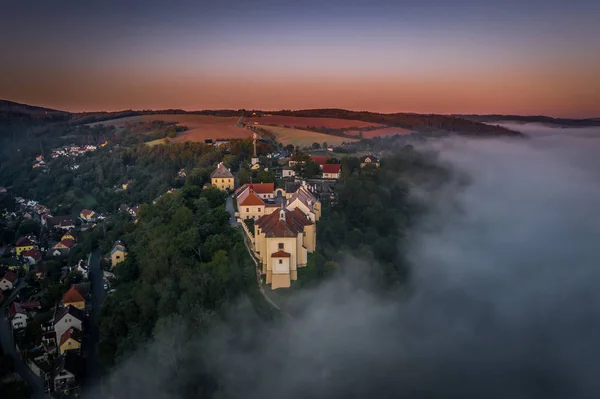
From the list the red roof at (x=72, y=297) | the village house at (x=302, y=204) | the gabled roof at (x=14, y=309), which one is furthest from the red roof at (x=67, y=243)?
the village house at (x=302, y=204)

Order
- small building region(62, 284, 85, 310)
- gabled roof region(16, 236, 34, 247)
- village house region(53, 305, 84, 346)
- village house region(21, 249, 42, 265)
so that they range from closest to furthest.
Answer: village house region(53, 305, 84, 346), small building region(62, 284, 85, 310), village house region(21, 249, 42, 265), gabled roof region(16, 236, 34, 247)

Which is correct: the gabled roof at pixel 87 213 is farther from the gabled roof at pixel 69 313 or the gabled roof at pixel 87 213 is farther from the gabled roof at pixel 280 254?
the gabled roof at pixel 280 254

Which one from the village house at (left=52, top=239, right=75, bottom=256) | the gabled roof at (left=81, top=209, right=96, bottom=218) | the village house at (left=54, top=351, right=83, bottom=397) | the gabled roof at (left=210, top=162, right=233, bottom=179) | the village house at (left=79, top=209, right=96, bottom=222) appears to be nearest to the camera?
the village house at (left=54, top=351, right=83, bottom=397)

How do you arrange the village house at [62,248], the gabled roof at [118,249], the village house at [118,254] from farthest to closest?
the village house at [62,248], the gabled roof at [118,249], the village house at [118,254]

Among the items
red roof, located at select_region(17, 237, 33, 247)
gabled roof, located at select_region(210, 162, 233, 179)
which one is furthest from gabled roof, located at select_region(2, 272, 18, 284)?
gabled roof, located at select_region(210, 162, 233, 179)

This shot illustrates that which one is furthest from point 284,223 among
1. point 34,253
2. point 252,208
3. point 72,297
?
point 34,253

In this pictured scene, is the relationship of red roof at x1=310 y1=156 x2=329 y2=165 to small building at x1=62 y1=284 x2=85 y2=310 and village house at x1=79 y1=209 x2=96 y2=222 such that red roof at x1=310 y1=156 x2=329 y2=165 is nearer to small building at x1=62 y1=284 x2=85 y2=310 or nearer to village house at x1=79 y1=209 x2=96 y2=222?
small building at x1=62 y1=284 x2=85 y2=310
